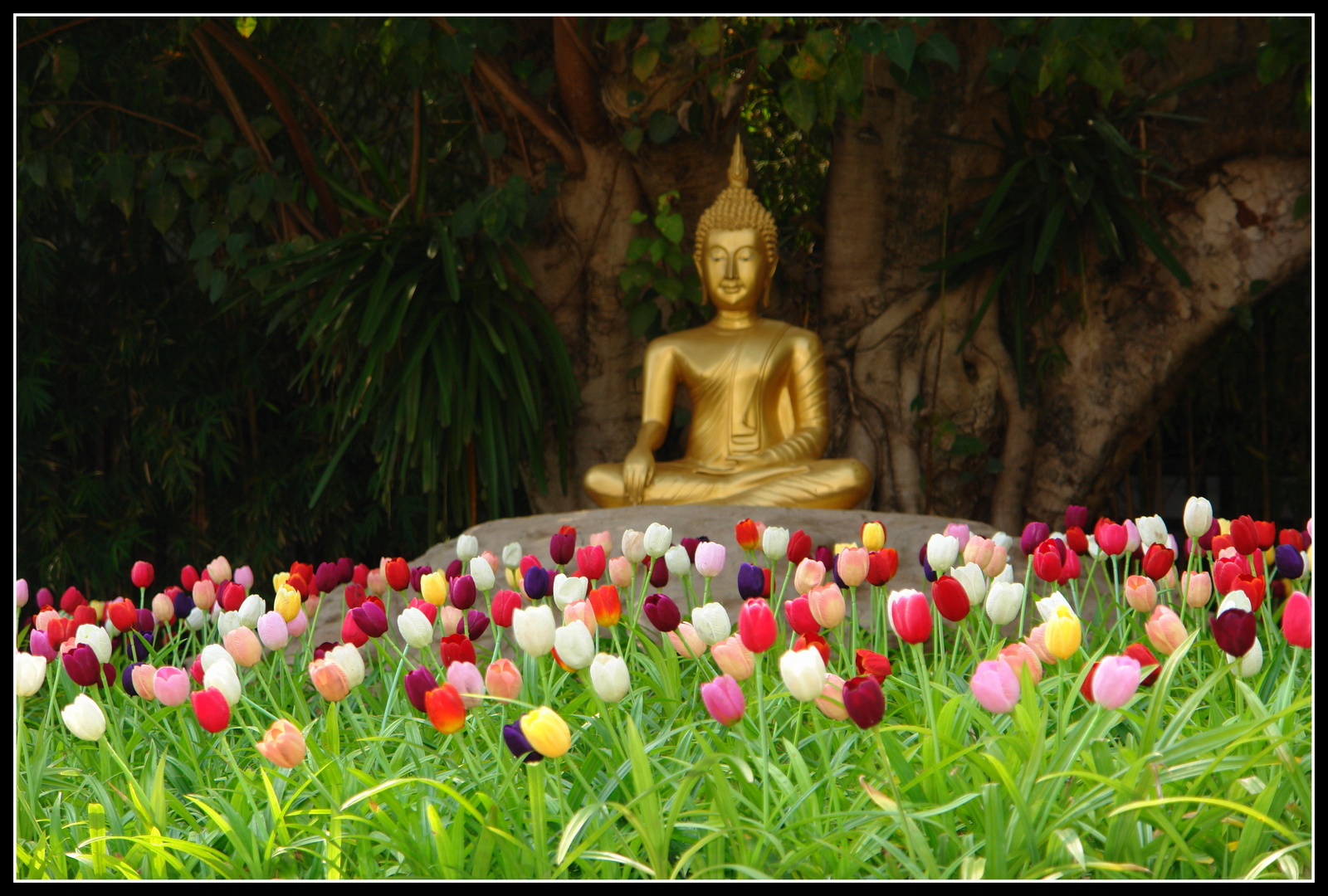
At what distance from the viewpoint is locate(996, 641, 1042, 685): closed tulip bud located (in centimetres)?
99

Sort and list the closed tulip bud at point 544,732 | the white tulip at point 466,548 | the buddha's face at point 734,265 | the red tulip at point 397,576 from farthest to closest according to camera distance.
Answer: the buddha's face at point 734,265
the white tulip at point 466,548
the red tulip at point 397,576
the closed tulip bud at point 544,732

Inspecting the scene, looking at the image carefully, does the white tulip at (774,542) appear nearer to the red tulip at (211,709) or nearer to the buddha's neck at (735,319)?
the red tulip at (211,709)

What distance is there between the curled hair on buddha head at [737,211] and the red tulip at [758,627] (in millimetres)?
2546

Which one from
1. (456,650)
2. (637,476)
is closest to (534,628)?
(456,650)

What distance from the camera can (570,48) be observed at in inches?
129

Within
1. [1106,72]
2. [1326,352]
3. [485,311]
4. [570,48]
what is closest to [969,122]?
[1106,72]

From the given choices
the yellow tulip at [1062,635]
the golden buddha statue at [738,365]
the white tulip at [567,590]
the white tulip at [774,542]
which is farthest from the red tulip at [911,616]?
the golden buddha statue at [738,365]

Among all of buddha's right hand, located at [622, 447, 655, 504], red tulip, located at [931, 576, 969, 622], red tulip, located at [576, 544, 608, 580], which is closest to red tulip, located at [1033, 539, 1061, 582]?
red tulip, located at [931, 576, 969, 622]

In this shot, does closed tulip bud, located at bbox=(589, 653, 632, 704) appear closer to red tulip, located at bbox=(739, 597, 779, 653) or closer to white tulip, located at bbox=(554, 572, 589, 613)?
red tulip, located at bbox=(739, 597, 779, 653)

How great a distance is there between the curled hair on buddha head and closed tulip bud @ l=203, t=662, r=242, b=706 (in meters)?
2.59

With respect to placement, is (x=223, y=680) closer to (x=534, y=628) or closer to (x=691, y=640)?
(x=534, y=628)

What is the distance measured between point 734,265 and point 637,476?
0.84 metres

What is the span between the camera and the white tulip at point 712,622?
1.15 metres

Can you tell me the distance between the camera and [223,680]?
1098 millimetres
